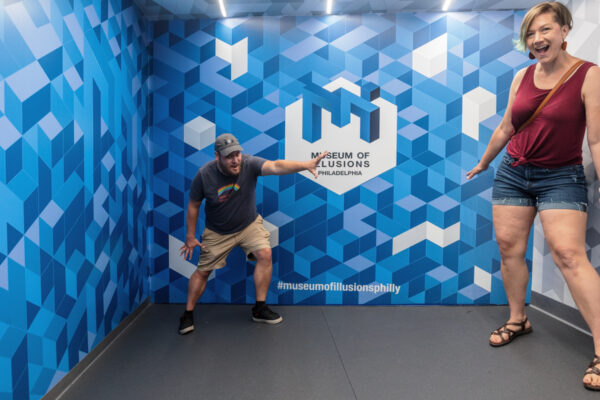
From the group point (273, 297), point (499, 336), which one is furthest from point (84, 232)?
point (499, 336)

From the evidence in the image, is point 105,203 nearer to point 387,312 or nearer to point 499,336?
point 387,312

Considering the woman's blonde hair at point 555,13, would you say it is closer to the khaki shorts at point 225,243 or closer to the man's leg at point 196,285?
the khaki shorts at point 225,243

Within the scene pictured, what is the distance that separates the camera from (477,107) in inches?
107

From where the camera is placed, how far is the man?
237 centimetres

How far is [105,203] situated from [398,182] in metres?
1.92

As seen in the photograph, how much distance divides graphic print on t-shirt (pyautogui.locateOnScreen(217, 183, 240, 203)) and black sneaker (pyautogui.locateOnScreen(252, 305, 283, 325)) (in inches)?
30.0

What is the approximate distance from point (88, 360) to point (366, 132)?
7.18 ft

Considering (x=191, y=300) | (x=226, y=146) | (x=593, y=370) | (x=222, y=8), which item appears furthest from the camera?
(x=222, y=8)

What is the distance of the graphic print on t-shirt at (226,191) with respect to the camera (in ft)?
7.94

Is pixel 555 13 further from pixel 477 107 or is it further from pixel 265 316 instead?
pixel 265 316

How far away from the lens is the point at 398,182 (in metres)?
2.76

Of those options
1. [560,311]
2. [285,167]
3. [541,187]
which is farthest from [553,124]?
[285,167]

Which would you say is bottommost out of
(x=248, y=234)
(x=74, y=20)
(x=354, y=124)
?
(x=248, y=234)

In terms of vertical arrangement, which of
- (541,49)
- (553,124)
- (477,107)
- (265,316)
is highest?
(541,49)
